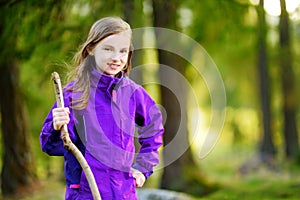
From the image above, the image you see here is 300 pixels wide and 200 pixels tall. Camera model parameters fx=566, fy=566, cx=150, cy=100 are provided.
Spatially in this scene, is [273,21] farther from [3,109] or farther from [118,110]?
[118,110]

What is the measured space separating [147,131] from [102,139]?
0.38 metres

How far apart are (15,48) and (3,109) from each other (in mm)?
3551

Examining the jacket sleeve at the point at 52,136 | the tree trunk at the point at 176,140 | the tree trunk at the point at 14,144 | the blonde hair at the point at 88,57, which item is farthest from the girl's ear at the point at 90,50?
the tree trunk at the point at 14,144

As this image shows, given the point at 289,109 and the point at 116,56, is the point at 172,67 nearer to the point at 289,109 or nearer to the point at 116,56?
the point at 116,56

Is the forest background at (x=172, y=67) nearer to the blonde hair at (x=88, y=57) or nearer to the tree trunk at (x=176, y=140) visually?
the tree trunk at (x=176, y=140)

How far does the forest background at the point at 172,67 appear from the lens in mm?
6583

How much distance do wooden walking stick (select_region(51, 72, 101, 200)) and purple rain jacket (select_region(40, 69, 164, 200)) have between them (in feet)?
0.55

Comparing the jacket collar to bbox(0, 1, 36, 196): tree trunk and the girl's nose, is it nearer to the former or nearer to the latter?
the girl's nose

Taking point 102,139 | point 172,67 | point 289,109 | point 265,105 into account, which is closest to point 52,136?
point 102,139

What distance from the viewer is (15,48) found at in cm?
697

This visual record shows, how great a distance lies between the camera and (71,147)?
113 inches

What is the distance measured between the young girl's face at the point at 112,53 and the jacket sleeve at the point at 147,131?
0.69 feet

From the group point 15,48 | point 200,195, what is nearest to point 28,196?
point 200,195

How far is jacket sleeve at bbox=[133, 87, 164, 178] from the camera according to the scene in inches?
134
